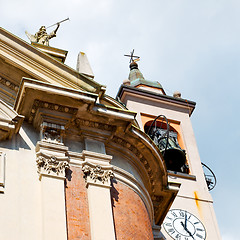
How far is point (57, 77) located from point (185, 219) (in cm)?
1347

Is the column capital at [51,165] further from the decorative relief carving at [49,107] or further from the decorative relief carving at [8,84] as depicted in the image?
the decorative relief carving at [8,84]

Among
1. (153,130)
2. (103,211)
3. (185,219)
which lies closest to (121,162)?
(103,211)

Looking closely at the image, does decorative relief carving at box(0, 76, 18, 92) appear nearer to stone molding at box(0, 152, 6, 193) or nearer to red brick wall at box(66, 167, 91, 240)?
stone molding at box(0, 152, 6, 193)

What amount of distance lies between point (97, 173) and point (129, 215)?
1.16 metres

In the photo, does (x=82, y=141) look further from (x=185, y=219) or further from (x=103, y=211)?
(x=185, y=219)

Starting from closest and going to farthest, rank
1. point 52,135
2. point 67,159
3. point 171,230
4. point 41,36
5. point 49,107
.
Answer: point 67,159 → point 52,135 → point 49,107 → point 41,36 → point 171,230

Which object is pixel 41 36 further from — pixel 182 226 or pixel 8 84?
pixel 182 226

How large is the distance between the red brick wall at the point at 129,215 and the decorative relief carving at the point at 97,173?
0.34 metres

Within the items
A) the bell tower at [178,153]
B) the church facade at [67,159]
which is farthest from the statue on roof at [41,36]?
the bell tower at [178,153]

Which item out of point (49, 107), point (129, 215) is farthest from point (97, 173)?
point (49, 107)

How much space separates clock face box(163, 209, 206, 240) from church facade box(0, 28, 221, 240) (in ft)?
30.3

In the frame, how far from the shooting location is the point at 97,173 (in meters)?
14.7

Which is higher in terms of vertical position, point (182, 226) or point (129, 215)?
point (182, 226)

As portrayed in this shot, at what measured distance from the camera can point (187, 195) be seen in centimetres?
2905
